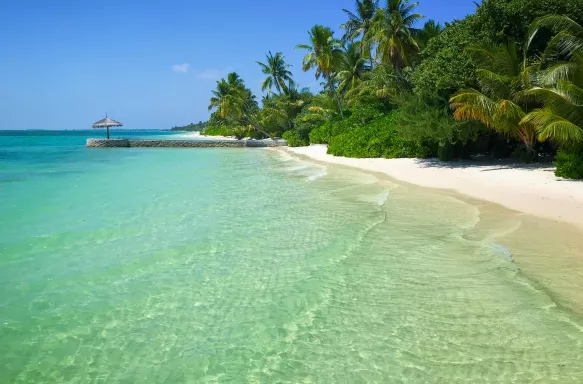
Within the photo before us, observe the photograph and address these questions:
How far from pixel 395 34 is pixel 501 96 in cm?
1406

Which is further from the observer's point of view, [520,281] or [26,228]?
[26,228]

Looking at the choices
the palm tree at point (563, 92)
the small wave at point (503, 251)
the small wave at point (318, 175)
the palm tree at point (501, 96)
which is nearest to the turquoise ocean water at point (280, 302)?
the small wave at point (503, 251)

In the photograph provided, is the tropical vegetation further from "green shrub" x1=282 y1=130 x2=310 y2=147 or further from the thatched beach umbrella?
the thatched beach umbrella

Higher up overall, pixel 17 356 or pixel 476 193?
pixel 476 193

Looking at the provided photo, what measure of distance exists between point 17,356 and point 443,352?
4.12m

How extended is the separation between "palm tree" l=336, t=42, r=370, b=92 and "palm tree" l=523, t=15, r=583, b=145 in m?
23.1

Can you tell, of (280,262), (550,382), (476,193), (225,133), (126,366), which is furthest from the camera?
(225,133)

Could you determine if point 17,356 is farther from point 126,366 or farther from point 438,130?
point 438,130

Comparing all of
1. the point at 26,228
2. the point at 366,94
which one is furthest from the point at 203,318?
the point at 366,94

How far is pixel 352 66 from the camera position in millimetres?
36750

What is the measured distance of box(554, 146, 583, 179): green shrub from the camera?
11.4 meters

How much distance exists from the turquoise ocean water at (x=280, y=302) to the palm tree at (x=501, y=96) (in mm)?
6027

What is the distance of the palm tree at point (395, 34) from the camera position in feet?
88.7

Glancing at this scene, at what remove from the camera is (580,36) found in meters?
13.4
